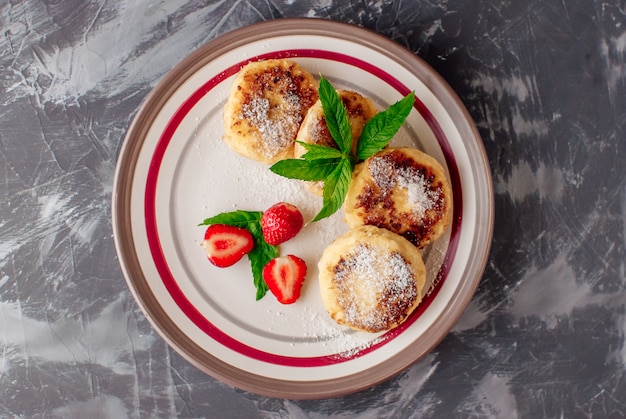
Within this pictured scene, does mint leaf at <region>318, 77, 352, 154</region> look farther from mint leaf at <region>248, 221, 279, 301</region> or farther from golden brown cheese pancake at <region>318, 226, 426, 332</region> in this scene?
mint leaf at <region>248, 221, 279, 301</region>

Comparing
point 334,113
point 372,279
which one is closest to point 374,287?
point 372,279

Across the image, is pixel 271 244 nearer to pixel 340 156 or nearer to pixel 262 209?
pixel 262 209

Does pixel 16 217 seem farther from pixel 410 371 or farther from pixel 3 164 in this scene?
pixel 410 371

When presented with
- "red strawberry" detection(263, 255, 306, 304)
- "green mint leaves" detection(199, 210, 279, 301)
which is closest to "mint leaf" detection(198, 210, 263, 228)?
"green mint leaves" detection(199, 210, 279, 301)

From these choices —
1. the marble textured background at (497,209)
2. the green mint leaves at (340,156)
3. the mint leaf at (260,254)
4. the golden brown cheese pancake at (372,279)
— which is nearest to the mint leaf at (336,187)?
the green mint leaves at (340,156)

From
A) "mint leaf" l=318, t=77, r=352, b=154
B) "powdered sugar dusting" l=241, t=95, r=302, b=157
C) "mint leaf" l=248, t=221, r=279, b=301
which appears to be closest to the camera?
"mint leaf" l=318, t=77, r=352, b=154
